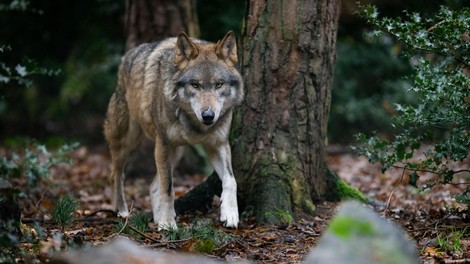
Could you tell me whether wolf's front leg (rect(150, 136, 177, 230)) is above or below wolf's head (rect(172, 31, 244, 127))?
below

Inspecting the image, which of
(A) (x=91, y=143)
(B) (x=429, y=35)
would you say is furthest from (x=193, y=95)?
(A) (x=91, y=143)

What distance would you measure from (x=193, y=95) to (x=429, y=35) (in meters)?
2.23

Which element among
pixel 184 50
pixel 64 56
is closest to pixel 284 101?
pixel 184 50

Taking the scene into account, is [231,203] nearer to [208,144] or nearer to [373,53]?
[208,144]

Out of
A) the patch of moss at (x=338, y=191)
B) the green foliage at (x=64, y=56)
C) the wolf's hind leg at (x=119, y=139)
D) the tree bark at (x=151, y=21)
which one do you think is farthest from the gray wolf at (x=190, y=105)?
the green foliage at (x=64, y=56)

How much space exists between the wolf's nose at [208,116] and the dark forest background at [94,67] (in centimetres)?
861

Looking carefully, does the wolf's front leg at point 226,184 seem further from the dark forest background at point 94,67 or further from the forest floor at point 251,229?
the dark forest background at point 94,67

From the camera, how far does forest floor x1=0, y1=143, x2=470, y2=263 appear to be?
4613mm

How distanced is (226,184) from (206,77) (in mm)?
1059

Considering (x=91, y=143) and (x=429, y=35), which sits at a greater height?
(x=429, y=35)

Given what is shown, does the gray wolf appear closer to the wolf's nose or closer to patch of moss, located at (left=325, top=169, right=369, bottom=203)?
the wolf's nose

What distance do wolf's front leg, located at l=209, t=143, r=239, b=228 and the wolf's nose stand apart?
547 millimetres

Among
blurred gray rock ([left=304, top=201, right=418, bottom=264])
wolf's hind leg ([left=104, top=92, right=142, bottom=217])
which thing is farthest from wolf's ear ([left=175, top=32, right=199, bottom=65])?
blurred gray rock ([left=304, top=201, right=418, bottom=264])

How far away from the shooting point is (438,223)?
18.0ft
